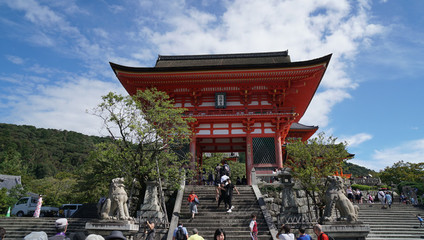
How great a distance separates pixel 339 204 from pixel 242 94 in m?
11.7

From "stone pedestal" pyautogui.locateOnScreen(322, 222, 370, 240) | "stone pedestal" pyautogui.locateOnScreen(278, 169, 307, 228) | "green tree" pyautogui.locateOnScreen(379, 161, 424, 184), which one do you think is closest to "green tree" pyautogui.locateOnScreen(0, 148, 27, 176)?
"stone pedestal" pyautogui.locateOnScreen(278, 169, 307, 228)

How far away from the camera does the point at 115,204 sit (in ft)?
25.4

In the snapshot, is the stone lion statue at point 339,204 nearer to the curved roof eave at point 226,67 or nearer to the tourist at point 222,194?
the tourist at point 222,194

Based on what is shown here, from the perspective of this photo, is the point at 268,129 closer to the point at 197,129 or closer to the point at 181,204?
the point at 197,129

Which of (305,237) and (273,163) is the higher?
(273,163)

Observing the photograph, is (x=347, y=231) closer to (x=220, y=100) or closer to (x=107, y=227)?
(x=107, y=227)

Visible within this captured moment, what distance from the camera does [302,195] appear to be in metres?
13.4

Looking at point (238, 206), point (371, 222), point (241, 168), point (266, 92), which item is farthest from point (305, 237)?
point (241, 168)

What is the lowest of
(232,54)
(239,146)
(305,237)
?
(305,237)

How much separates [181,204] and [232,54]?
54.3 feet

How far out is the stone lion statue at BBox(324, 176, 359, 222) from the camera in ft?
22.9

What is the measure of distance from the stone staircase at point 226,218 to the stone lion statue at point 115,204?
285 cm

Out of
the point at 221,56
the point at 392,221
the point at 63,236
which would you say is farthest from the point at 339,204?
the point at 221,56

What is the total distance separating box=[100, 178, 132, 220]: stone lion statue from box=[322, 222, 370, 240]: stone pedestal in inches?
226
